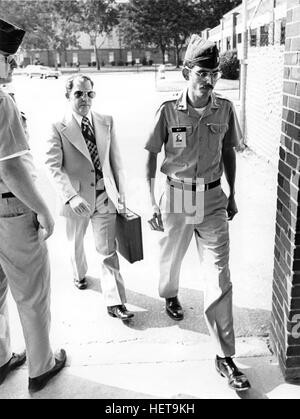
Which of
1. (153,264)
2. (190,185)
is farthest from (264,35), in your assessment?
(190,185)

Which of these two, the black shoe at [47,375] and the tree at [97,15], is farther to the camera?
the tree at [97,15]

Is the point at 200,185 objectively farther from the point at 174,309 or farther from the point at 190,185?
the point at 174,309

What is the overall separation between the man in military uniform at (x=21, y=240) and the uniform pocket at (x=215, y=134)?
44.7 inches

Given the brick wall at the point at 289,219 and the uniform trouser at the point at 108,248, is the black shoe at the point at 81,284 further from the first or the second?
the brick wall at the point at 289,219

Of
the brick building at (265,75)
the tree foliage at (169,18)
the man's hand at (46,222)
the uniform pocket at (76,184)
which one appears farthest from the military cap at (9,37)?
the tree foliage at (169,18)

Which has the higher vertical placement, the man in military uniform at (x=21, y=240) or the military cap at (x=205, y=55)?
the military cap at (x=205, y=55)

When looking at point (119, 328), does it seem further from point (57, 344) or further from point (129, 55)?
point (129, 55)

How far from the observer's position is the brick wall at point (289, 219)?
2.64 metres

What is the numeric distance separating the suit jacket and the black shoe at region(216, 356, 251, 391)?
139cm

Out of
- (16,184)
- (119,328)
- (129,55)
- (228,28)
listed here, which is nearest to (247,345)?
(119,328)

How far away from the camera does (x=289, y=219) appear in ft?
9.18

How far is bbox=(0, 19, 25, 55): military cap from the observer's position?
2.49 m

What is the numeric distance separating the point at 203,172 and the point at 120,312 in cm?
124

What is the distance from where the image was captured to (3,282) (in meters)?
2.96
